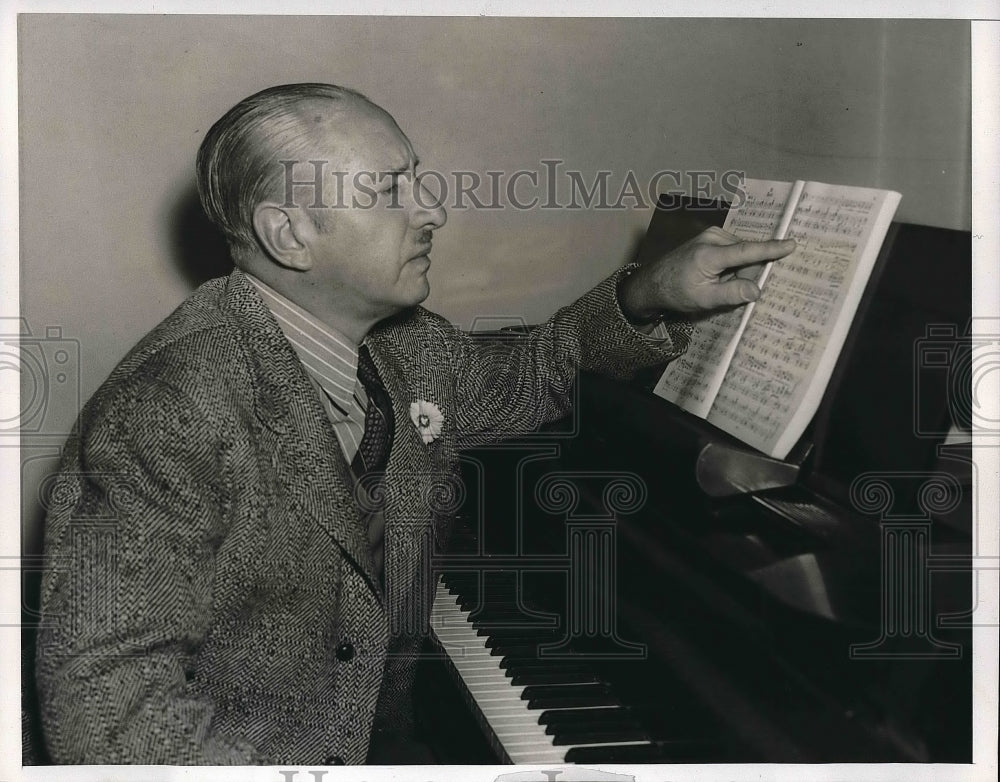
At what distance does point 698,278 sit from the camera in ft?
4.51

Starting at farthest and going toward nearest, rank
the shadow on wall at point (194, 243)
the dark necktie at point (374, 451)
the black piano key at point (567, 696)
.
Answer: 1. the shadow on wall at point (194, 243)
2. the dark necktie at point (374, 451)
3. the black piano key at point (567, 696)

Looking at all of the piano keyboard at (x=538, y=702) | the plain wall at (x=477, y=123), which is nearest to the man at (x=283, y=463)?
the piano keyboard at (x=538, y=702)

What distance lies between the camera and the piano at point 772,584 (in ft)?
3.30

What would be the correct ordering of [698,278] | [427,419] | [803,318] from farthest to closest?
[427,419] < [698,278] < [803,318]

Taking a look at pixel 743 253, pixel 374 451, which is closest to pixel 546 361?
pixel 374 451

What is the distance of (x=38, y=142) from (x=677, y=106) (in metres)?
1.39

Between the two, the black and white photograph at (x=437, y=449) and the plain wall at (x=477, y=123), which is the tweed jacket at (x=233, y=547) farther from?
the plain wall at (x=477, y=123)

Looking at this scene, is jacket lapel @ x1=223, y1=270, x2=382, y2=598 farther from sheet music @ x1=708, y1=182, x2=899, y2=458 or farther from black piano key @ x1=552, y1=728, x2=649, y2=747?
sheet music @ x1=708, y1=182, x2=899, y2=458

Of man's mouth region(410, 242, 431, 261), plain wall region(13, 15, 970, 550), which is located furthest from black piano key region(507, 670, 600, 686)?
plain wall region(13, 15, 970, 550)

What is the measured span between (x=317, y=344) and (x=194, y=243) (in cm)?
75

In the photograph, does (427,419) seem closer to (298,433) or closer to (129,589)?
(298,433)

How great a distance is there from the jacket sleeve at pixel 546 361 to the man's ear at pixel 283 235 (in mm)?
390

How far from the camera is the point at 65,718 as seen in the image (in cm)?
116

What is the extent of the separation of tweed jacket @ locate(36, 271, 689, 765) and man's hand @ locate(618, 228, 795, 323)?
1.7 inches
